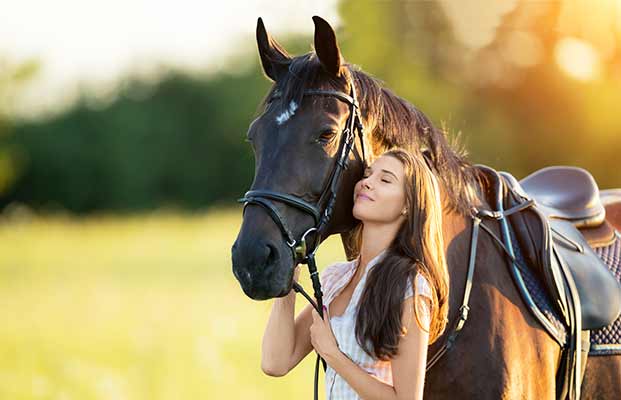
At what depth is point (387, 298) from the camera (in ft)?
7.79

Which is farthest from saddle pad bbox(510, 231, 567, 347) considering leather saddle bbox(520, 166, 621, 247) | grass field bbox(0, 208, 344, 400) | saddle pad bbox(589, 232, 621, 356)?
grass field bbox(0, 208, 344, 400)

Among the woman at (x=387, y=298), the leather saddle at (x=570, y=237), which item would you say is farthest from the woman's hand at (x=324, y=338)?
the leather saddle at (x=570, y=237)

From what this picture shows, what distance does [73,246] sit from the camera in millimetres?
17469

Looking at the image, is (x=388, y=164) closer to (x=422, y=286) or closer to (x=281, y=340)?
(x=422, y=286)

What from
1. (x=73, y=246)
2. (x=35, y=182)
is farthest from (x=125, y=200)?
(x=73, y=246)

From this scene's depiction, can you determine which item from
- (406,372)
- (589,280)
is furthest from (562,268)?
(406,372)

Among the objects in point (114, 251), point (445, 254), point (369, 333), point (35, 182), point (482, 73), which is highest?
point (482, 73)

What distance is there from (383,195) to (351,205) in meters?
0.22

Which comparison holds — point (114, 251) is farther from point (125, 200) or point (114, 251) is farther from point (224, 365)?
point (125, 200)

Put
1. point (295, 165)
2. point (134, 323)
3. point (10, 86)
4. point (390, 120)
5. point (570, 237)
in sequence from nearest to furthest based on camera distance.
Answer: point (295, 165), point (390, 120), point (570, 237), point (134, 323), point (10, 86)

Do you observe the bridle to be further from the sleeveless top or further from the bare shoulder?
the bare shoulder

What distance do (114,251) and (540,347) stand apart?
1490 cm

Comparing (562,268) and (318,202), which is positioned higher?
(562,268)

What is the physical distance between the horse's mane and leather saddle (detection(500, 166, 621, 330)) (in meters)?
0.24
